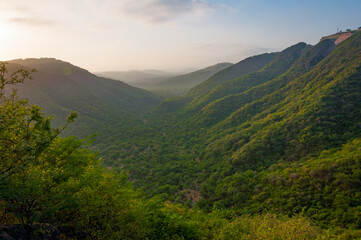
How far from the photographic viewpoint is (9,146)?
8.34 metres

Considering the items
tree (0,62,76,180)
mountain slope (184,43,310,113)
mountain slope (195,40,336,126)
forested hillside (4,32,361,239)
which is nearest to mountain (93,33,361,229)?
forested hillside (4,32,361,239)

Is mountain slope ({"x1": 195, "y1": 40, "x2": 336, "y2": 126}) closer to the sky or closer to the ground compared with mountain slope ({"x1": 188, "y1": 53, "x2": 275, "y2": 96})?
closer to the ground

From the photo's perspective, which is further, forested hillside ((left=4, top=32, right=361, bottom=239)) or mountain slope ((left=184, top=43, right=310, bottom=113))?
mountain slope ((left=184, top=43, right=310, bottom=113))

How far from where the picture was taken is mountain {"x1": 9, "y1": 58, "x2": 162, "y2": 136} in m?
74.8

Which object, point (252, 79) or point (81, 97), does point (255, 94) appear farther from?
point (81, 97)

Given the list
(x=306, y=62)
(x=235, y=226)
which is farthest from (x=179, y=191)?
(x=306, y=62)

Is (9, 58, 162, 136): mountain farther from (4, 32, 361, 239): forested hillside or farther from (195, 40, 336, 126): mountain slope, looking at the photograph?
(195, 40, 336, 126): mountain slope

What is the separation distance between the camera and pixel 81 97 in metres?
95.1

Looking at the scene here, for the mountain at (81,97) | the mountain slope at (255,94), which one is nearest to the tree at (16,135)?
the mountain at (81,97)

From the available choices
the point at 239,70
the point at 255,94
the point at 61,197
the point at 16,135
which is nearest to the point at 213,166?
the point at 61,197

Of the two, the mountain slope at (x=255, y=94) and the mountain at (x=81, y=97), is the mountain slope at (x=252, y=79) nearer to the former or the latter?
the mountain slope at (x=255, y=94)

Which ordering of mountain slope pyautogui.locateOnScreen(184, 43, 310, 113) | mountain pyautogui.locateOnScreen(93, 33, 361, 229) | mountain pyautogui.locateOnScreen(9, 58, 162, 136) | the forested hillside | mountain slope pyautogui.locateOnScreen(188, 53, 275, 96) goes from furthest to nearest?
mountain slope pyautogui.locateOnScreen(188, 53, 275, 96)
mountain slope pyautogui.locateOnScreen(184, 43, 310, 113)
mountain pyautogui.locateOnScreen(9, 58, 162, 136)
mountain pyautogui.locateOnScreen(93, 33, 361, 229)
the forested hillside

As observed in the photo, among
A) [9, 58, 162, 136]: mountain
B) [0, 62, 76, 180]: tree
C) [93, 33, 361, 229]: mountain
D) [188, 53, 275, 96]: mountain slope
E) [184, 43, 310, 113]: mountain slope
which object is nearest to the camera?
[0, 62, 76, 180]: tree

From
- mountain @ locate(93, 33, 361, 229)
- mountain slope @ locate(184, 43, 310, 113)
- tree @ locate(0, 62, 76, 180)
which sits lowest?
mountain @ locate(93, 33, 361, 229)
